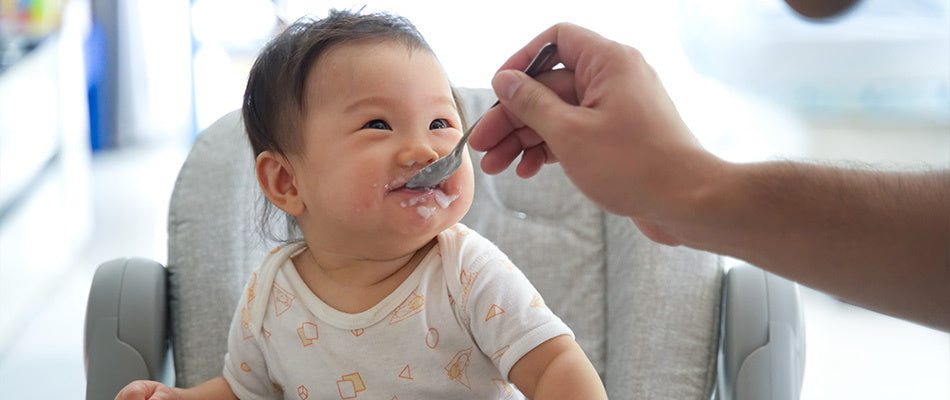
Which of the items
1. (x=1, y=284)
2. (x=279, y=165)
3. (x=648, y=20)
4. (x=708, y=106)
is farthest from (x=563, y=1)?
(x=279, y=165)

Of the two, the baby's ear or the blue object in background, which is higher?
the baby's ear

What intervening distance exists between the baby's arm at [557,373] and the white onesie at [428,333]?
0.6 inches

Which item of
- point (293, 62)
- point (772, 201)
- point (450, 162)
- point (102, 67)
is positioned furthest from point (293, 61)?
point (102, 67)

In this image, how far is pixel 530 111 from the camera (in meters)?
0.87

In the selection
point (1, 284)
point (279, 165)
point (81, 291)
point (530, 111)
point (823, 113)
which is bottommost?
point (81, 291)

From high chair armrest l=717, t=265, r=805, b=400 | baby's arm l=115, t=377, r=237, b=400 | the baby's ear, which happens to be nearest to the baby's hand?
baby's arm l=115, t=377, r=237, b=400

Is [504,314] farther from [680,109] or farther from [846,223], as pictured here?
[680,109]

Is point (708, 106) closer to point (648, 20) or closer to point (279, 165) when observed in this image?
point (648, 20)

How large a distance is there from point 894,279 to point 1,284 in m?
2.23

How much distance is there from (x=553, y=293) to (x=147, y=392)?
1.85 ft

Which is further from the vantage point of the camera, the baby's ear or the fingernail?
the baby's ear

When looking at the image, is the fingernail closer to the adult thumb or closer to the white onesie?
the adult thumb

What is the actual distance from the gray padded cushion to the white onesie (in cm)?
21

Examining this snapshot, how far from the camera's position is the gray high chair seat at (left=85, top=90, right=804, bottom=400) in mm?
1188
